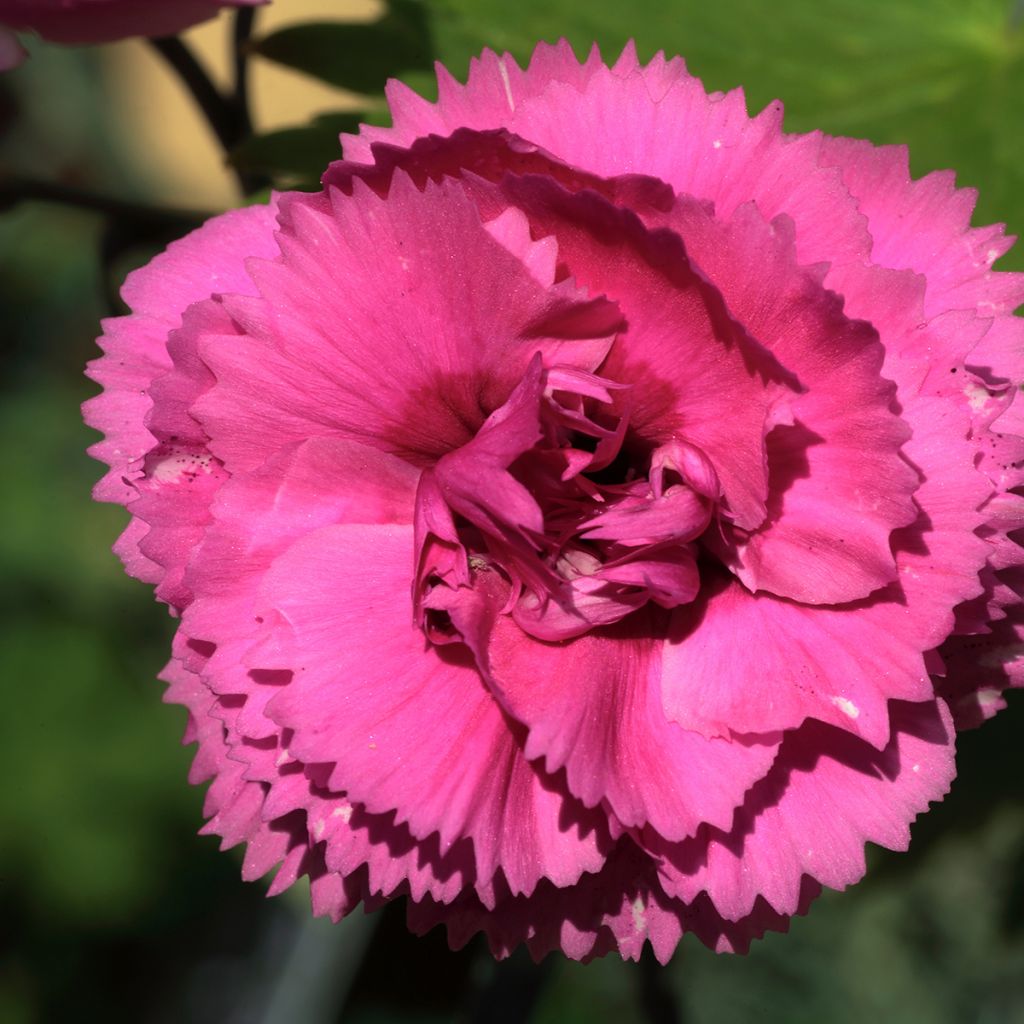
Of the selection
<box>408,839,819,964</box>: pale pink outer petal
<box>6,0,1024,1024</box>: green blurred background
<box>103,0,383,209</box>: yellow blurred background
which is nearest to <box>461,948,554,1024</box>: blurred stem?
<box>6,0,1024,1024</box>: green blurred background

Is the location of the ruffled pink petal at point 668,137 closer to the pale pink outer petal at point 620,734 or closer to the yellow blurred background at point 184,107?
the pale pink outer petal at point 620,734

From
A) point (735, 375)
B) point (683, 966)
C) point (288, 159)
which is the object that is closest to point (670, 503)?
point (735, 375)

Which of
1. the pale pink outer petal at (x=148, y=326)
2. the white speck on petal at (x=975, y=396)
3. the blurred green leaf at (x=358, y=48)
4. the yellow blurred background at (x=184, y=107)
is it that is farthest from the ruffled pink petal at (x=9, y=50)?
the yellow blurred background at (x=184, y=107)

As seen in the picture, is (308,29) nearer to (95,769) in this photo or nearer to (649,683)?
(649,683)

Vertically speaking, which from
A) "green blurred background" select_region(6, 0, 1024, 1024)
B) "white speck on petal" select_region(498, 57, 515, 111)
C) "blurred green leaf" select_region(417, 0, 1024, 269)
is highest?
"white speck on petal" select_region(498, 57, 515, 111)

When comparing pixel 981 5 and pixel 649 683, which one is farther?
pixel 981 5

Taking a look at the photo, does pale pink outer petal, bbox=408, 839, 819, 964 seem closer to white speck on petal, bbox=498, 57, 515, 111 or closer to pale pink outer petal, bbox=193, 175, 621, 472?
pale pink outer petal, bbox=193, 175, 621, 472

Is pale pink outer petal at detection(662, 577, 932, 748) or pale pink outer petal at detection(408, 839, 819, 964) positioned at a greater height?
pale pink outer petal at detection(662, 577, 932, 748)

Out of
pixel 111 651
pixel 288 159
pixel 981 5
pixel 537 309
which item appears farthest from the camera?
pixel 111 651
